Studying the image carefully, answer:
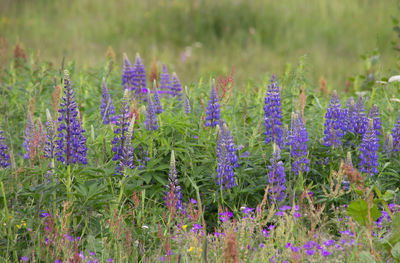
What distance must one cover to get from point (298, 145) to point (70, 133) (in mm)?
1529

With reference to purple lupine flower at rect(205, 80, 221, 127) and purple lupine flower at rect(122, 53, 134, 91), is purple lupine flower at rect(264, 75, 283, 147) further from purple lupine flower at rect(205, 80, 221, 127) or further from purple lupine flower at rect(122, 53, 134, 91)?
purple lupine flower at rect(122, 53, 134, 91)

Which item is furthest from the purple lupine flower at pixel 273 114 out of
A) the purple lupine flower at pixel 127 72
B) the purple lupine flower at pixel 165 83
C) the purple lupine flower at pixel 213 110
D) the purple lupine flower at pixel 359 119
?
the purple lupine flower at pixel 127 72

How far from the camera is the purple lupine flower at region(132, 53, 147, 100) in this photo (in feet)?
16.4

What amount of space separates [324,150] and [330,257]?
1243 millimetres

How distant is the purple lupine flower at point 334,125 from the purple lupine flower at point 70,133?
1.75 m

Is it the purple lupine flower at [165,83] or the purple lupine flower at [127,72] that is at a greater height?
the purple lupine flower at [127,72]

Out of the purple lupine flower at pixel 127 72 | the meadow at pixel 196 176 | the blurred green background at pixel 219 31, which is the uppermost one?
the purple lupine flower at pixel 127 72

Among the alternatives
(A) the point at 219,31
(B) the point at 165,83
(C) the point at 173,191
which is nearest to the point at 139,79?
(B) the point at 165,83

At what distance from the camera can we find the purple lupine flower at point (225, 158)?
339 centimetres

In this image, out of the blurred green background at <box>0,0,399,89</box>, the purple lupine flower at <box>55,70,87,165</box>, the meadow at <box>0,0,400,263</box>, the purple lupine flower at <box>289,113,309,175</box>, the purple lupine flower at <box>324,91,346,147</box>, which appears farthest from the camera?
the blurred green background at <box>0,0,399,89</box>

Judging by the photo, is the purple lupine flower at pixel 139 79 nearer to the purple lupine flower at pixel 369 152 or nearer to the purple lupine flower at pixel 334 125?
the purple lupine flower at pixel 334 125

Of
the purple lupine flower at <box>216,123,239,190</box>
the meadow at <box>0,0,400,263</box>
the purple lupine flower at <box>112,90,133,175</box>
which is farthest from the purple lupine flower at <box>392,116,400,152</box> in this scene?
the purple lupine flower at <box>112,90,133,175</box>

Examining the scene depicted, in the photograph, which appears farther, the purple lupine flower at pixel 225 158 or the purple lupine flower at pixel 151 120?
the purple lupine flower at pixel 151 120

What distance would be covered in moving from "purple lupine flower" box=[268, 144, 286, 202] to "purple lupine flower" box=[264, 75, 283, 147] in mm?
393
